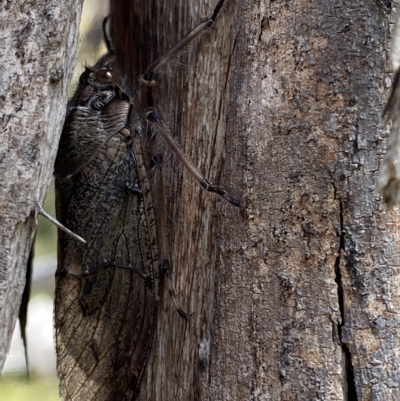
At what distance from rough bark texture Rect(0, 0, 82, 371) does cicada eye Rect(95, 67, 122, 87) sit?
34.7 inches

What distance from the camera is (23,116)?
2301 millimetres

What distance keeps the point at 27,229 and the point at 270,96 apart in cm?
100

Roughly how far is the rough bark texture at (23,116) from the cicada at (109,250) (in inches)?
29.1

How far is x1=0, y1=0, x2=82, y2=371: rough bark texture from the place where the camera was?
2279 millimetres

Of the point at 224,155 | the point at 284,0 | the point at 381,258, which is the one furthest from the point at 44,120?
the point at 381,258

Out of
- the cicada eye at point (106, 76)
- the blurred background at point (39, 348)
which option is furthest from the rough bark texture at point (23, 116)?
the blurred background at point (39, 348)

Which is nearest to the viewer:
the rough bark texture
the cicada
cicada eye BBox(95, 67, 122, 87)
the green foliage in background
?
the rough bark texture

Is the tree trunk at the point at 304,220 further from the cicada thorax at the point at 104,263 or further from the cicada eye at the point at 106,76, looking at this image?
the cicada eye at the point at 106,76

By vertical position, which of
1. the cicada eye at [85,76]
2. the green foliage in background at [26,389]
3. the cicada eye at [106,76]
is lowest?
the green foliage in background at [26,389]

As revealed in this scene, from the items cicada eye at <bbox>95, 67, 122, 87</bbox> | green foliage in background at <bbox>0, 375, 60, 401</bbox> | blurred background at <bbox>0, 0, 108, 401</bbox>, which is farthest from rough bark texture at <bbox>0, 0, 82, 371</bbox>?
green foliage in background at <bbox>0, 375, 60, 401</bbox>

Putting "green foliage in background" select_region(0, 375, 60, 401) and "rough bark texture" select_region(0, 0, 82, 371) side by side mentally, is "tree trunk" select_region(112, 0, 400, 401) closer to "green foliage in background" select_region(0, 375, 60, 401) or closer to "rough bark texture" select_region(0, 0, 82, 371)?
"rough bark texture" select_region(0, 0, 82, 371)

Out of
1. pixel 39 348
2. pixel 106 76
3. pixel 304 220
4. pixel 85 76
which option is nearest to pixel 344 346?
pixel 304 220

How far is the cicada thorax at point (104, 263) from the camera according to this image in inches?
121

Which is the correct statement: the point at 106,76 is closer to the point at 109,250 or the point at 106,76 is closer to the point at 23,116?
the point at 109,250
